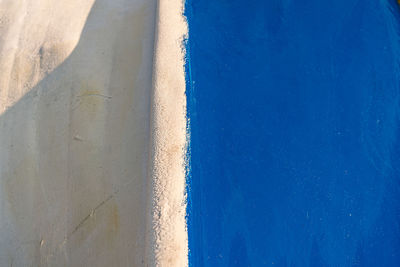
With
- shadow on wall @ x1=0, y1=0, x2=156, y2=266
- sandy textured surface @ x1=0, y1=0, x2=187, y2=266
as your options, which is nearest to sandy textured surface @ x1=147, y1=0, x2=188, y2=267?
sandy textured surface @ x1=0, y1=0, x2=187, y2=266

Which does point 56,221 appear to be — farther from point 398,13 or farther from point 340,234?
point 398,13

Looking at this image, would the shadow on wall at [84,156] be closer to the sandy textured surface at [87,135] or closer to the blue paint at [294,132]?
the sandy textured surface at [87,135]

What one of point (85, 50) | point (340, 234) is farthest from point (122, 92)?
point (340, 234)

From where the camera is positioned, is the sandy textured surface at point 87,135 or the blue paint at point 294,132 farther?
the sandy textured surface at point 87,135

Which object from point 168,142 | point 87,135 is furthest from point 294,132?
point 87,135

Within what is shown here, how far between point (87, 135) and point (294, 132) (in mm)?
1405

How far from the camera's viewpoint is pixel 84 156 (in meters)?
2.32

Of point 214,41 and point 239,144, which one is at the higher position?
point 214,41

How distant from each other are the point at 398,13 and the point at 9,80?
9.35 feet

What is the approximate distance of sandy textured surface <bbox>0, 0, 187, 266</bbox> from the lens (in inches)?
80.0

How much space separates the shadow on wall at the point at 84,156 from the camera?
2.17 metres

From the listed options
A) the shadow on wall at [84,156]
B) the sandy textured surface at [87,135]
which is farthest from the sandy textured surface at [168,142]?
the shadow on wall at [84,156]

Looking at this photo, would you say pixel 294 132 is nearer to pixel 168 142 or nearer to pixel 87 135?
pixel 168 142

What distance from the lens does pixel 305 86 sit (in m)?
2.08
